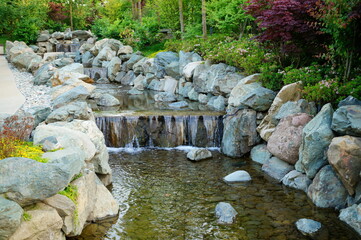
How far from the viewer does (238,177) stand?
8.27m

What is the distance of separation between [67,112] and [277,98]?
5.52 meters

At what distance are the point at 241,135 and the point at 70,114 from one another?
188 inches

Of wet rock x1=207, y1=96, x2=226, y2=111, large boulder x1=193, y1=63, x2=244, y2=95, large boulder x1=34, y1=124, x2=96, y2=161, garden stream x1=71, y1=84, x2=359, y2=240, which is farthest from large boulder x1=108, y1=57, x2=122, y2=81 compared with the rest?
large boulder x1=34, y1=124, x2=96, y2=161

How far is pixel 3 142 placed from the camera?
17.8 ft

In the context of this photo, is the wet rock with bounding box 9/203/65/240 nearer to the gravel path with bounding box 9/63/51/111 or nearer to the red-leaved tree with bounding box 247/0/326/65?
the gravel path with bounding box 9/63/51/111

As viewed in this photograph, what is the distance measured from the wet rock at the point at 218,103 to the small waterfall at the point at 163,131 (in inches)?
83.5

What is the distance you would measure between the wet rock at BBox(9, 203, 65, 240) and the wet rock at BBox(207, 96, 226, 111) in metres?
9.28

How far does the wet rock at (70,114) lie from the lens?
8.54 m

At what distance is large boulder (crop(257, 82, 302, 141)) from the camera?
30.8ft

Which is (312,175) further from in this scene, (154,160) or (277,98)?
(154,160)

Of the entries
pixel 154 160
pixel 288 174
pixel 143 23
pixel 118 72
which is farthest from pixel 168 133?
pixel 143 23

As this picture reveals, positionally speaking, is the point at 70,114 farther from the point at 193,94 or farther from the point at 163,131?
the point at 193,94

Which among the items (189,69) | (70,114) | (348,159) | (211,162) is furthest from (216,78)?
(348,159)

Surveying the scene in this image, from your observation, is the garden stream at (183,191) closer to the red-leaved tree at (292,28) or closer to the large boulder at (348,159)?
the large boulder at (348,159)
